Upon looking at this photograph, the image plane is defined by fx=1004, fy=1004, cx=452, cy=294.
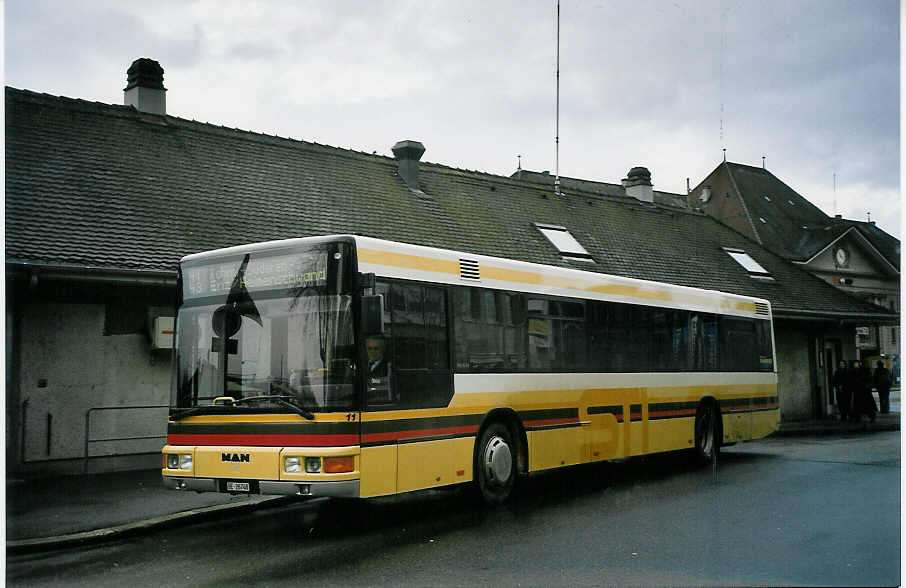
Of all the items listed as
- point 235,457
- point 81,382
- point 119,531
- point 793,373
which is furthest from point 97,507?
point 793,373

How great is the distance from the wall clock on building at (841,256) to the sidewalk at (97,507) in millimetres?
28741

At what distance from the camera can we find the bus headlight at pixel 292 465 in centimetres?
867

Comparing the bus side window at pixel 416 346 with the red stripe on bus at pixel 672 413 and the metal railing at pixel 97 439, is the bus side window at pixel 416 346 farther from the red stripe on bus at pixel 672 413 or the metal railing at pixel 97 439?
the metal railing at pixel 97 439

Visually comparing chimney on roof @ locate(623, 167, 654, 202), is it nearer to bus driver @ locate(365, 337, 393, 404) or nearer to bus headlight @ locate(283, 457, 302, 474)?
bus driver @ locate(365, 337, 393, 404)

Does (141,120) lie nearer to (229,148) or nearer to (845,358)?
(229,148)

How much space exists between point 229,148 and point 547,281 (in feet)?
35.7

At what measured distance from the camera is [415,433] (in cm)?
956

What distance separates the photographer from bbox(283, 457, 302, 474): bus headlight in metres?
8.67

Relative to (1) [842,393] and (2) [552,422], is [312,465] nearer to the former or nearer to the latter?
(2) [552,422]

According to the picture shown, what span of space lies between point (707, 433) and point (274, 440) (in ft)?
27.9

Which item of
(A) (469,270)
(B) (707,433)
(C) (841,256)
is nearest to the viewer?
(A) (469,270)

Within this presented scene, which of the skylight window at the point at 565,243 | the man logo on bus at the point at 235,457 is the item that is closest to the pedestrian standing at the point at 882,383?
the skylight window at the point at 565,243

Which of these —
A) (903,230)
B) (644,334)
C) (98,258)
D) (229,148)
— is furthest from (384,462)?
(229,148)

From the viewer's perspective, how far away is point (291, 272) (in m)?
9.06
